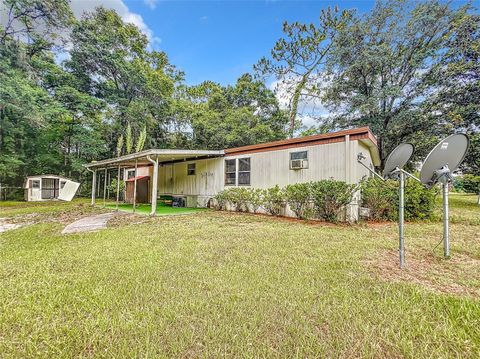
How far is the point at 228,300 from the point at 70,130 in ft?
69.8

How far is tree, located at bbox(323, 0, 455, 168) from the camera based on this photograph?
12531 millimetres

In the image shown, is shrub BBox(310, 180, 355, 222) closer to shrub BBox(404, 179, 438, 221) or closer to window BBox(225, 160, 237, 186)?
shrub BBox(404, 179, 438, 221)

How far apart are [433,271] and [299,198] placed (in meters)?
4.44

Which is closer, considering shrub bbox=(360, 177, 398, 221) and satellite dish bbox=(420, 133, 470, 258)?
satellite dish bbox=(420, 133, 470, 258)

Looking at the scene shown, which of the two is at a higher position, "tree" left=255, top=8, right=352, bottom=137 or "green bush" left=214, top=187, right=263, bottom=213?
"tree" left=255, top=8, right=352, bottom=137

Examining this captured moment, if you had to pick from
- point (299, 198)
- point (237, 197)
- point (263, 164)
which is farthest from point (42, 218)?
point (299, 198)

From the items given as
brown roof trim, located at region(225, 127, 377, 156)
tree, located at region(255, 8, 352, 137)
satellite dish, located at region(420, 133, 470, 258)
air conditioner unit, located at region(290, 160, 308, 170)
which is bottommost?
satellite dish, located at region(420, 133, 470, 258)

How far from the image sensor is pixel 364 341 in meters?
1.68

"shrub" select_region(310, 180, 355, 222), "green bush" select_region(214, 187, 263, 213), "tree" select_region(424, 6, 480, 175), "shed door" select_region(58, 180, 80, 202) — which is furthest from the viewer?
"shed door" select_region(58, 180, 80, 202)

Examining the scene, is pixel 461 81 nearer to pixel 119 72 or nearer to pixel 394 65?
pixel 394 65

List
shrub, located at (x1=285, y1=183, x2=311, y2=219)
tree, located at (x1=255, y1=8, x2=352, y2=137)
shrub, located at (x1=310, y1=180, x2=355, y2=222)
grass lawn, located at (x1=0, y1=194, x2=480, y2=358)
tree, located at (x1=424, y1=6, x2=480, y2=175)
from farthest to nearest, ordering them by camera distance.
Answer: tree, located at (x1=255, y1=8, x2=352, y2=137) → tree, located at (x1=424, y1=6, x2=480, y2=175) → shrub, located at (x1=285, y1=183, x2=311, y2=219) → shrub, located at (x1=310, y1=180, x2=355, y2=222) → grass lawn, located at (x1=0, y1=194, x2=480, y2=358)

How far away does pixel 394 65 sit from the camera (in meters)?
13.3

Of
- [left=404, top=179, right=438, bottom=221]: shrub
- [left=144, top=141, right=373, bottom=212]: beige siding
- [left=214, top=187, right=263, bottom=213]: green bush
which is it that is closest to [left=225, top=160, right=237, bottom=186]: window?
[left=144, top=141, right=373, bottom=212]: beige siding

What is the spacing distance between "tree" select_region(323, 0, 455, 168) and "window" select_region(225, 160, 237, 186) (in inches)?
355
